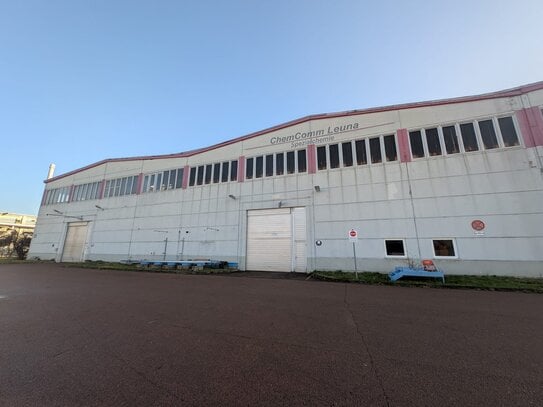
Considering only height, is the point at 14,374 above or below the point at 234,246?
below

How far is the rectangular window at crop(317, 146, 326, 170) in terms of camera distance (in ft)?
58.9

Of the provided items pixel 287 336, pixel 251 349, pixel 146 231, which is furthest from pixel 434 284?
pixel 146 231

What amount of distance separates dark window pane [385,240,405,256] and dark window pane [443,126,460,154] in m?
6.69

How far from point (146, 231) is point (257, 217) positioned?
39.9 feet

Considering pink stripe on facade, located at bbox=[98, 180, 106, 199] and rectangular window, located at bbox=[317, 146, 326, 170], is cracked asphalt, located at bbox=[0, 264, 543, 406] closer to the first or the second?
rectangular window, located at bbox=[317, 146, 326, 170]

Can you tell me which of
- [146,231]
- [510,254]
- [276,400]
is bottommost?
[276,400]

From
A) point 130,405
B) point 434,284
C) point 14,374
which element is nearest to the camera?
point 130,405

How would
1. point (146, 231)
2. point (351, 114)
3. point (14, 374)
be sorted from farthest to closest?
1. point (146, 231)
2. point (351, 114)
3. point (14, 374)

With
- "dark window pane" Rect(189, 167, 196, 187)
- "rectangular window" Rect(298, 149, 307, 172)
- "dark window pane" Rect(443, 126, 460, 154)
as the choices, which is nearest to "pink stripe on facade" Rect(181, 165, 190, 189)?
"dark window pane" Rect(189, 167, 196, 187)

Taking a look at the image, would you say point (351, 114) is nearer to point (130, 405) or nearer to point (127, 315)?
point (127, 315)

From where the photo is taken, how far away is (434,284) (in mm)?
11062

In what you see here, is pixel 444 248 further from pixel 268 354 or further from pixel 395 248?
pixel 268 354

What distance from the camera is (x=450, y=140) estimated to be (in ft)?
49.4

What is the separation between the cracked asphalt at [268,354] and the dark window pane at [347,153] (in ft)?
38.6
